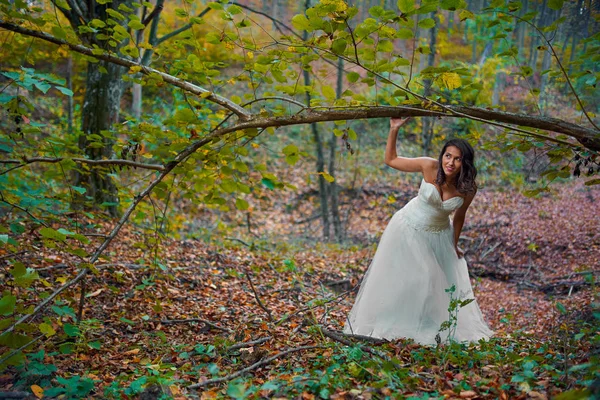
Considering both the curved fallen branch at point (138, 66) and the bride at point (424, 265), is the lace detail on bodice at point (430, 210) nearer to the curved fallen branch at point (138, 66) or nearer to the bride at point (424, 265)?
the bride at point (424, 265)

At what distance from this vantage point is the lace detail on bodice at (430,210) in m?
4.23

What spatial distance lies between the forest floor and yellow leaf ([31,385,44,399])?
0.5 inches

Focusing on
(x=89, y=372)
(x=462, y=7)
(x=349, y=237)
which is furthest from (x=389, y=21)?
(x=349, y=237)

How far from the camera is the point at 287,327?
4.06 meters

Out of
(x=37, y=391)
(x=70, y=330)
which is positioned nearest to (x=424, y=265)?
(x=70, y=330)

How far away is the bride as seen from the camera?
4.12 m

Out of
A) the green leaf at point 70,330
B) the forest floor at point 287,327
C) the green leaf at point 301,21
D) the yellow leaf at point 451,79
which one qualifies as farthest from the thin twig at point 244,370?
the green leaf at point 301,21

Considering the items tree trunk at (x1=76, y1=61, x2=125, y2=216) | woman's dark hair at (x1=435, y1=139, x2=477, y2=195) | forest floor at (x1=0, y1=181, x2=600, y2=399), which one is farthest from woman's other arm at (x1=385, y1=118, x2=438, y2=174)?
tree trunk at (x1=76, y1=61, x2=125, y2=216)

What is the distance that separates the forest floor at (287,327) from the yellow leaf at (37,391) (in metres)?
0.01

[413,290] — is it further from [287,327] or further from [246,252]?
[246,252]

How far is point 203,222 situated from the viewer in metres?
11.6

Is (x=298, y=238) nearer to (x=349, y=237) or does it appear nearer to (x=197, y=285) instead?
(x=349, y=237)

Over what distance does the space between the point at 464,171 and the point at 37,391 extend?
3.62m

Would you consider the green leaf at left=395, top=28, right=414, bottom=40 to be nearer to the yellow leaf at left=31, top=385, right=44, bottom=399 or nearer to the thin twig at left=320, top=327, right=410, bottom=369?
the thin twig at left=320, top=327, right=410, bottom=369
